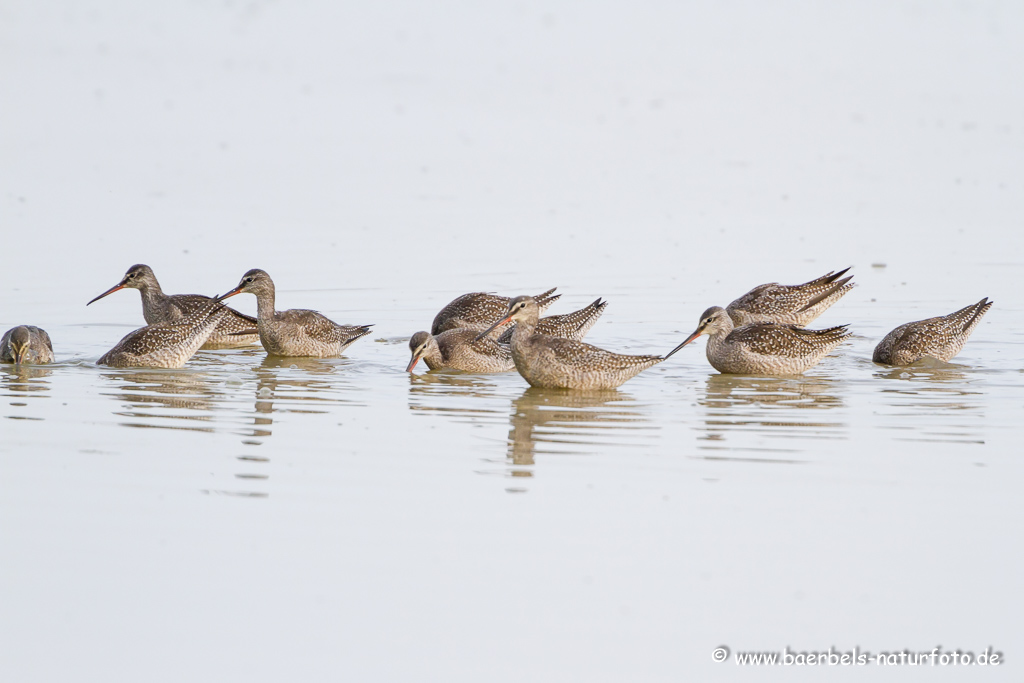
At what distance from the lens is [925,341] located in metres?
12.5

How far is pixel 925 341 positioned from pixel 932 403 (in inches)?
69.0

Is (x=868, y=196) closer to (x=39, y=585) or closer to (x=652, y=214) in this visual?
(x=652, y=214)

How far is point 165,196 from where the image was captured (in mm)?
18812

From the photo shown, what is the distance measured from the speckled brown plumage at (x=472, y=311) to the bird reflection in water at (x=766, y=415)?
2.33 meters

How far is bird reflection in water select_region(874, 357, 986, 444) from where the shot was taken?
9852 millimetres

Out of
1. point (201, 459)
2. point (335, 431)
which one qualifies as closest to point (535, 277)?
point (335, 431)

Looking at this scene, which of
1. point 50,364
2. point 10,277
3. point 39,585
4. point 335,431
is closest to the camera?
point 39,585

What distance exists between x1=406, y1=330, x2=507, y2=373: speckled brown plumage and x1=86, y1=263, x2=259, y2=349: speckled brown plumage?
2.19 metres

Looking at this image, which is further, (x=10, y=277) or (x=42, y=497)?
(x=10, y=277)

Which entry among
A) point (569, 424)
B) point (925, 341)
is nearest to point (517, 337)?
Answer: point (569, 424)

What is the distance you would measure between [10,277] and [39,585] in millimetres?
9030

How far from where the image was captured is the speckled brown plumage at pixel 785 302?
46.1ft

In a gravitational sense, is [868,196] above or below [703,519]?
above

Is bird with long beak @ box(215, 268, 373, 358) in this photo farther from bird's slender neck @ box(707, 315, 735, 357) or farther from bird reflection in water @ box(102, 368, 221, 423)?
bird's slender neck @ box(707, 315, 735, 357)
